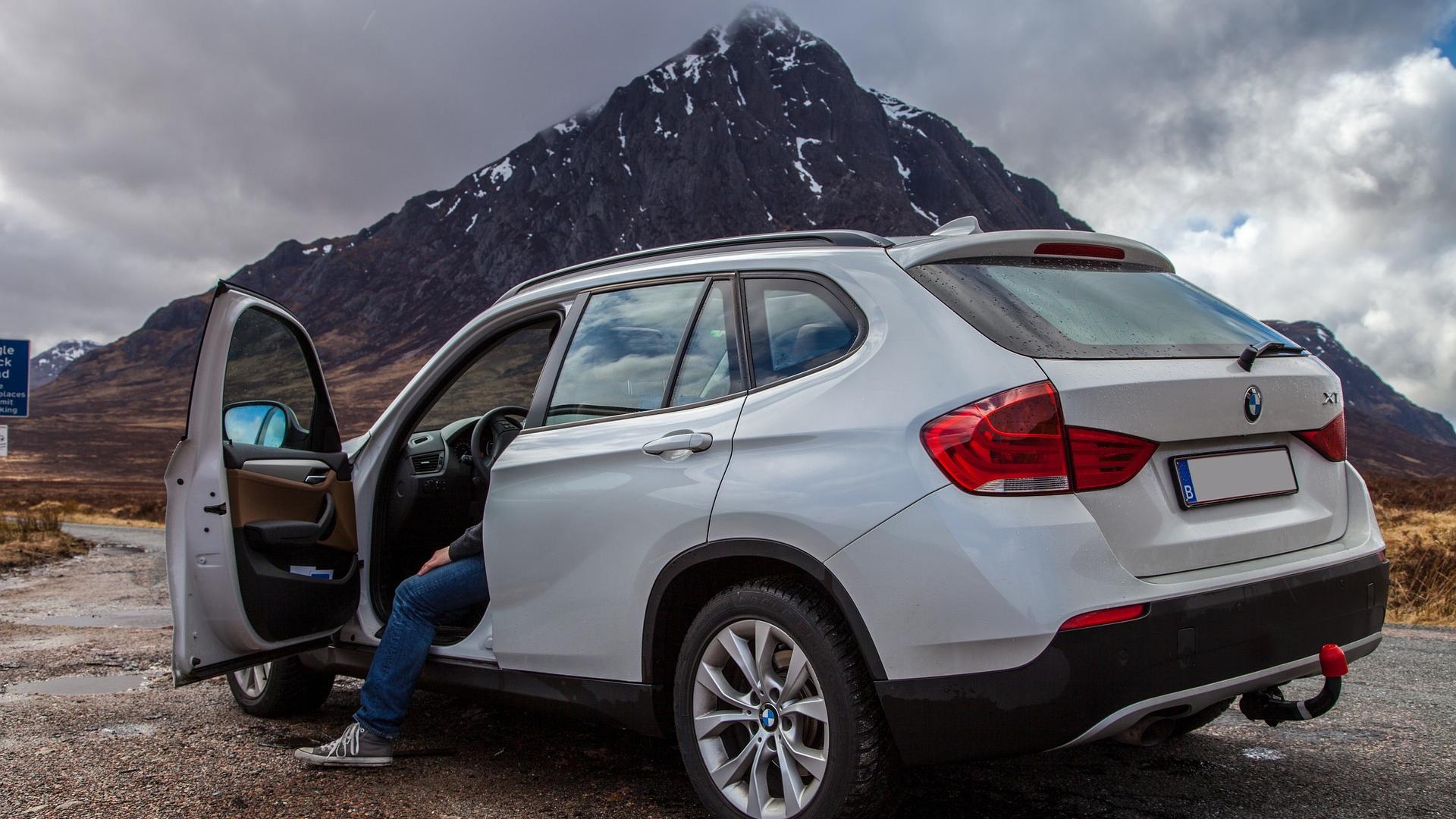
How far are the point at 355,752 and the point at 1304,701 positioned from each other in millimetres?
3034

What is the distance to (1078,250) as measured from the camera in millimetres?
3059

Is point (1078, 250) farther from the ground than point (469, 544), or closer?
farther from the ground

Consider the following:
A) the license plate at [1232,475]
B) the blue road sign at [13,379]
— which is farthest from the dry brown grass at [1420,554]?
the blue road sign at [13,379]

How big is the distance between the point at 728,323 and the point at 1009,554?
119 cm

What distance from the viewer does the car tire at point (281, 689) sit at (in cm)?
447

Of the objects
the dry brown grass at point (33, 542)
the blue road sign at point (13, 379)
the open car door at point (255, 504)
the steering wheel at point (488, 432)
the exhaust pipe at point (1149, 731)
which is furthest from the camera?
the blue road sign at point (13, 379)

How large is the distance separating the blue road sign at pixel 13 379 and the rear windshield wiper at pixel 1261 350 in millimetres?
22818

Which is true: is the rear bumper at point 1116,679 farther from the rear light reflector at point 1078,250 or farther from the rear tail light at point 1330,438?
the rear light reflector at point 1078,250

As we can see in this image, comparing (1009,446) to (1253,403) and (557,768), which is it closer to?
(1253,403)

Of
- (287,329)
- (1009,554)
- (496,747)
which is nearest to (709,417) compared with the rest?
(1009,554)

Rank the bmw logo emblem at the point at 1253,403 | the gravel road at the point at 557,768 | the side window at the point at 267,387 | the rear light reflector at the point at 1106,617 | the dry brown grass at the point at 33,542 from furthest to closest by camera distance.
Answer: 1. the dry brown grass at the point at 33,542
2. the side window at the point at 267,387
3. the gravel road at the point at 557,768
4. the bmw logo emblem at the point at 1253,403
5. the rear light reflector at the point at 1106,617

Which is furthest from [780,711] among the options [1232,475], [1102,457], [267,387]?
[267,387]

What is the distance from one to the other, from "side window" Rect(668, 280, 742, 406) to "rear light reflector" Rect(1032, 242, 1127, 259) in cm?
92

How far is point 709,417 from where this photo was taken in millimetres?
2959
